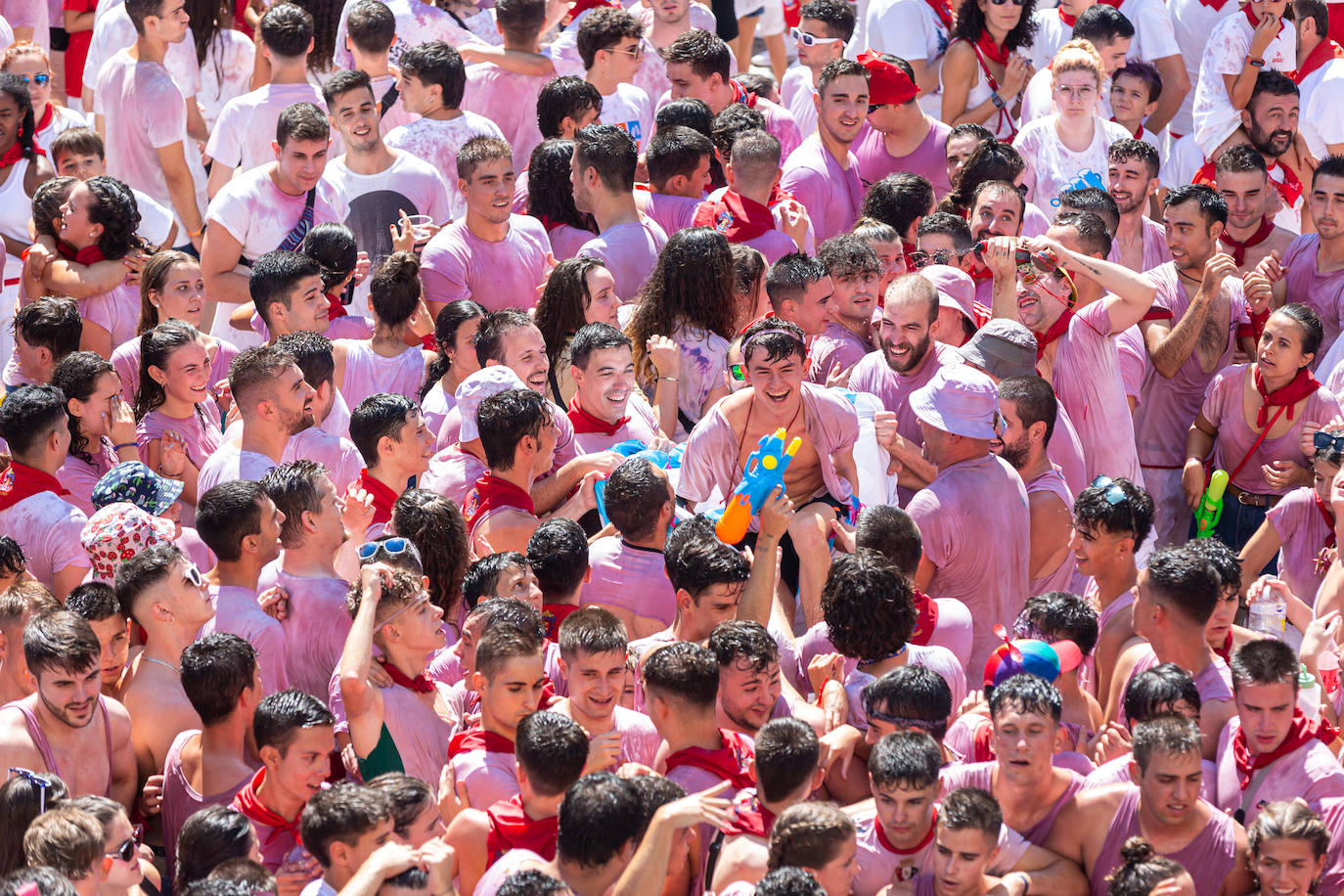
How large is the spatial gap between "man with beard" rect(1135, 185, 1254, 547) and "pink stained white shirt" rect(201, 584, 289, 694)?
13.0ft

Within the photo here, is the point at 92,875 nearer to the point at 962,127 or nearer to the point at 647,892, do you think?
the point at 647,892

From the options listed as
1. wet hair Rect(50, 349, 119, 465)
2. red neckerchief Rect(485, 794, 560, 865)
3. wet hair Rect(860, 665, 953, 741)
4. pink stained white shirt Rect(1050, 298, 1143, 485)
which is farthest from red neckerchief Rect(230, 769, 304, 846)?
pink stained white shirt Rect(1050, 298, 1143, 485)

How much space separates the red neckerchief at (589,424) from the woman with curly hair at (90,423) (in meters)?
1.66

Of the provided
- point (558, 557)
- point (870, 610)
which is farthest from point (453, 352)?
point (870, 610)

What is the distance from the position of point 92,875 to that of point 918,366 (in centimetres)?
361

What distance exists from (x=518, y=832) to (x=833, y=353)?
3.14 metres

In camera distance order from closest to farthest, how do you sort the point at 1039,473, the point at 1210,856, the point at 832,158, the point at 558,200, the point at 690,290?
the point at 1210,856 → the point at 1039,473 → the point at 690,290 → the point at 558,200 → the point at 832,158

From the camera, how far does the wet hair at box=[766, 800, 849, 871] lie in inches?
162

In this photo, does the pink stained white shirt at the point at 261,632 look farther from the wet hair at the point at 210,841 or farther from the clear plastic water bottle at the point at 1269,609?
the clear plastic water bottle at the point at 1269,609

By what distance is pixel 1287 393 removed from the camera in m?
7.04

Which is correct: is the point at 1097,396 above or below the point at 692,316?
below

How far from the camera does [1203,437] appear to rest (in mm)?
7391

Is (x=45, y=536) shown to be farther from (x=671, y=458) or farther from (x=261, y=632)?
(x=671, y=458)

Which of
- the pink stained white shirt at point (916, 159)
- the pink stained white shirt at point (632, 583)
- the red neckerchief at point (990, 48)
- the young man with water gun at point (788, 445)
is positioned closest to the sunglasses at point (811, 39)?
the red neckerchief at point (990, 48)
